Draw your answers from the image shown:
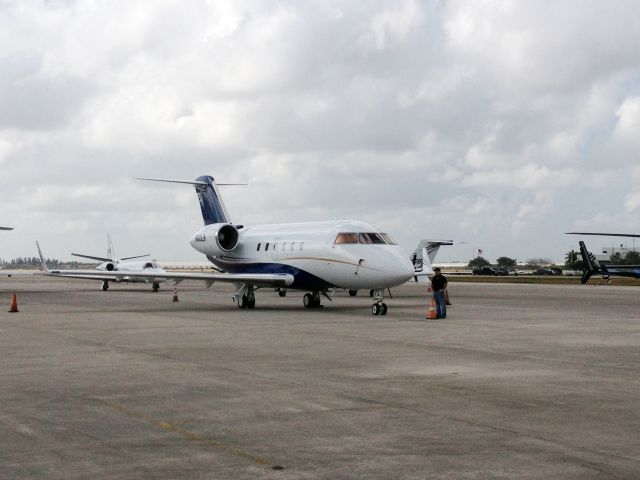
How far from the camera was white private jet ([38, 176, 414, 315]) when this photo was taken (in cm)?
2586

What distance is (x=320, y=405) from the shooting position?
9.30 meters

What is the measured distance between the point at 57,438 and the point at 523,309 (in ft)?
79.2

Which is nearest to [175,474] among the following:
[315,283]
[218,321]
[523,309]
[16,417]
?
[16,417]

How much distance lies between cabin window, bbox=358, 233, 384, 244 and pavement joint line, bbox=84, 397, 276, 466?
1747 cm

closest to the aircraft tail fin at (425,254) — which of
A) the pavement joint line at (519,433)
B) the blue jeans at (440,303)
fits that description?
the blue jeans at (440,303)

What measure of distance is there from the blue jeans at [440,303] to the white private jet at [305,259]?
1458 mm

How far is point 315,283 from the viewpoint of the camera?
93.3 ft

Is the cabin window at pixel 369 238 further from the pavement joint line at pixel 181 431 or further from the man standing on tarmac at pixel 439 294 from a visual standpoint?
the pavement joint line at pixel 181 431

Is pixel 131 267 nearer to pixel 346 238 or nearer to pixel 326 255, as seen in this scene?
pixel 326 255

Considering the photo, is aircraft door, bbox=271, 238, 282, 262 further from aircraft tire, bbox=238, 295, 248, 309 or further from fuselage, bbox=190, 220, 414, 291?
aircraft tire, bbox=238, 295, 248, 309

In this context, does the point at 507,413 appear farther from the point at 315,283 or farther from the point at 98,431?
the point at 315,283

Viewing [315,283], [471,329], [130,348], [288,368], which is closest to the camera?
[288,368]

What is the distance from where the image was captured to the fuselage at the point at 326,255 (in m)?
25.7

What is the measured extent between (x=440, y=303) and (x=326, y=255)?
4.88 m
